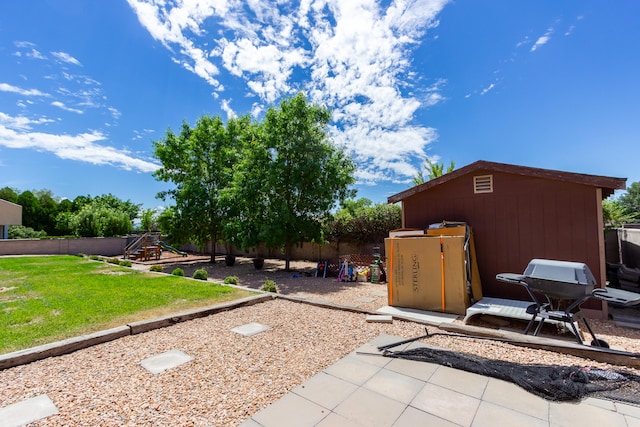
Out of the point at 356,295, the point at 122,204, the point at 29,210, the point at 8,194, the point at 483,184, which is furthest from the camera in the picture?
the point at 122,204

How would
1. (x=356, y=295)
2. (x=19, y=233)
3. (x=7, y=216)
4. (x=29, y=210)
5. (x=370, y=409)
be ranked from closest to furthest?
(x=370, y=409), (x=356, y=295), (x=7, y=216), (x=19, y=233), (x=29, y=210)

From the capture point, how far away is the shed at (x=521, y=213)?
4668mm

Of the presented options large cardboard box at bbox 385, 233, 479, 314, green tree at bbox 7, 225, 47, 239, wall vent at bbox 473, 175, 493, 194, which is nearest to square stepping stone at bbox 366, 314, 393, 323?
large cardboard box at bbox 385, 233, 479, 314

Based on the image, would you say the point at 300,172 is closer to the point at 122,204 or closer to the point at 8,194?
the point at 122,204

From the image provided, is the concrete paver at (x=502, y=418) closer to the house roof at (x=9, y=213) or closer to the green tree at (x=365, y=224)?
the green tree at (x=365, y=224)

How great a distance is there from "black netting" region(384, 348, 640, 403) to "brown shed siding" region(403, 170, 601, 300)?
3013 mm

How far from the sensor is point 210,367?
110 inches

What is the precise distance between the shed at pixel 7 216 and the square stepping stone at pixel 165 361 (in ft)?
96.1

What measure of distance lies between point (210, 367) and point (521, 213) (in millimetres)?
5761

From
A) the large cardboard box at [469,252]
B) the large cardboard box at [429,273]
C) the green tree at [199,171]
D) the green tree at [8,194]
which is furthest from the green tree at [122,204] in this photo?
the large cardboard box at [469,252]

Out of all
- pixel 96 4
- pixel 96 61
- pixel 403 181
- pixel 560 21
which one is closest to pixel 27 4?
pixel 96 4

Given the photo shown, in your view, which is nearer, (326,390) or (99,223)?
(326,390)

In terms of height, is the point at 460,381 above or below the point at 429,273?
below

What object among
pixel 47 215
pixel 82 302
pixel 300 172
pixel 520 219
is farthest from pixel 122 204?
pixel 520 219
